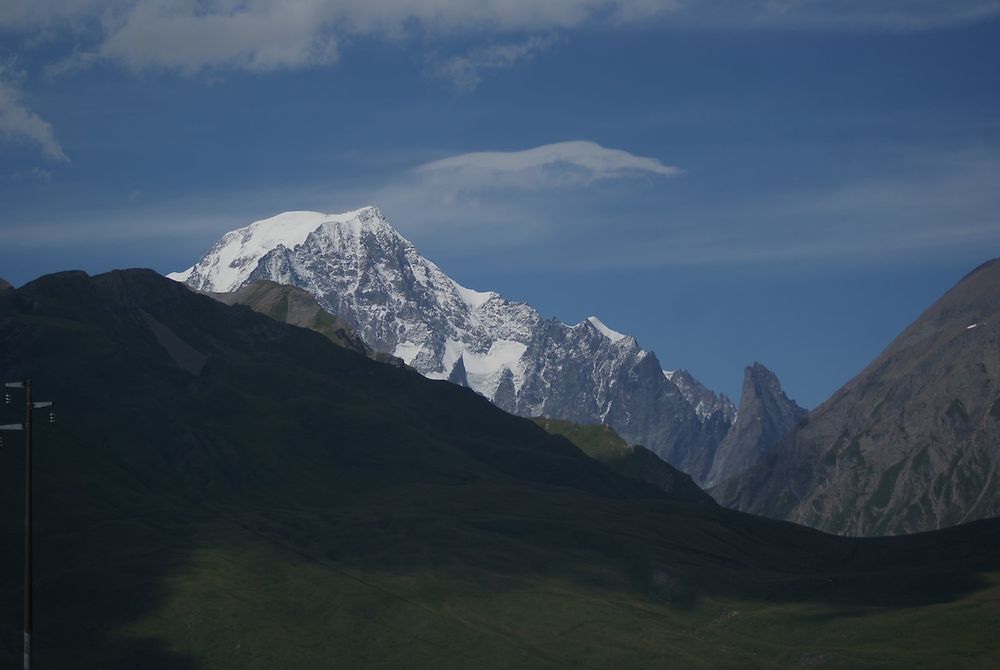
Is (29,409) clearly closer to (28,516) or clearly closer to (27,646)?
(28,516)

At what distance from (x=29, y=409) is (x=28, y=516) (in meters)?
8.30

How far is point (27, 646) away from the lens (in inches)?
3925

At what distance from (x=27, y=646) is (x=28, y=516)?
9.25m

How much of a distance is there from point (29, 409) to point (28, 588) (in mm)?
13436

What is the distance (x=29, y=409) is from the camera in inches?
3826

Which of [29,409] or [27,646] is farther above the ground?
[29,409]

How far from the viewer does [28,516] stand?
99.9 meters

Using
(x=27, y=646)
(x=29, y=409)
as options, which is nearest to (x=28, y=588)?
(x=27, y=646)

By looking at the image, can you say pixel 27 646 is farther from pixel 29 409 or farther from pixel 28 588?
pixel 29 409

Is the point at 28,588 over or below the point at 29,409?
below

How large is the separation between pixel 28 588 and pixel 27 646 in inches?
160

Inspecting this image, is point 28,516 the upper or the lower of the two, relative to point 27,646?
upper

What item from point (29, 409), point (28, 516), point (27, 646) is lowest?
point (27, 646)
